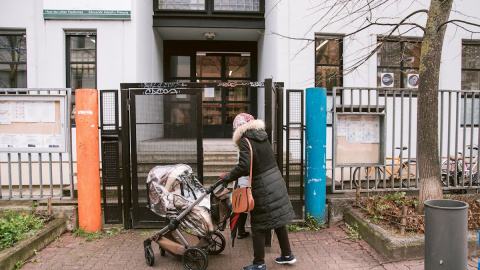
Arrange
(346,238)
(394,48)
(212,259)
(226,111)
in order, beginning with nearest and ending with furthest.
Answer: (212,259) < (346,238) < (394,48) < (226,111)

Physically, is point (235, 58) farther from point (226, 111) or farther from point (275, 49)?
point (275, 49)

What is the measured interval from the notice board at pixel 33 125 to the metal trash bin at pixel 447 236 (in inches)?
200

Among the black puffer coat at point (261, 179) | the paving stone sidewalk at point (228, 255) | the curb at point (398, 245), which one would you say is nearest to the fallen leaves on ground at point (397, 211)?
the curb at point (398, 245)

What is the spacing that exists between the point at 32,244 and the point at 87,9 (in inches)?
227

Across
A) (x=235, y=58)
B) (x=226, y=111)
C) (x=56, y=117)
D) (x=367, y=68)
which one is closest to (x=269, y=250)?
(x=56, y=117)

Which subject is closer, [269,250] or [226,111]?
[269,250]

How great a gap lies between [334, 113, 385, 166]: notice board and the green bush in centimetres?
476

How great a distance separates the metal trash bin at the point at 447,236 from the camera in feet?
9.95

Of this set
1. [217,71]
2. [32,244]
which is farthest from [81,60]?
[32,244]

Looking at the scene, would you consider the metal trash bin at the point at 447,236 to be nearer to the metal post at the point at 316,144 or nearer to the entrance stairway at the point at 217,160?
the metal post at the point at 316,144

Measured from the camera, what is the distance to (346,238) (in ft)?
15.9

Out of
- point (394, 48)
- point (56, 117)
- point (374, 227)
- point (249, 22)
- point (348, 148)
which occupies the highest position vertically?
point (249, 22)

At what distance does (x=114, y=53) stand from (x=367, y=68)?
639cm

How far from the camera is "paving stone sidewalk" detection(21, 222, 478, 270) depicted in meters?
4.03
